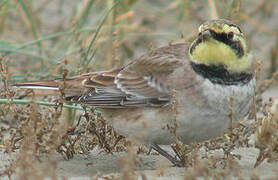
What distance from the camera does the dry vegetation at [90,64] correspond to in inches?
134

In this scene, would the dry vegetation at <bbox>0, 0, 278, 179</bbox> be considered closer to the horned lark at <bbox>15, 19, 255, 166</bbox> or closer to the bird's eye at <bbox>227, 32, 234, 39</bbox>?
the horned lark at <bbox>15, 19, 255, 166</bbox>

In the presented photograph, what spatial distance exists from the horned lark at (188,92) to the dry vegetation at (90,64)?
0.38ft

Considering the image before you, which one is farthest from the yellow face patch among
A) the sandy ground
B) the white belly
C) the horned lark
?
the sandy ground

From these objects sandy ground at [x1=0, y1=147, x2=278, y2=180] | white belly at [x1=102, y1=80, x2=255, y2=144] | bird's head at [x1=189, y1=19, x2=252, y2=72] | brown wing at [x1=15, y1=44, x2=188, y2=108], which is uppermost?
bird's head at [x1=189, y1=19, x2=252, y2=72]

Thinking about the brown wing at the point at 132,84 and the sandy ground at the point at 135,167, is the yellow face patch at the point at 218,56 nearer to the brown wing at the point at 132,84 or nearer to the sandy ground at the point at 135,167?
the brown wing at the point at 132,84

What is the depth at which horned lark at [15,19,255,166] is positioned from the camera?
145 inches

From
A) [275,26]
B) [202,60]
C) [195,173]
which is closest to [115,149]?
[202,60]

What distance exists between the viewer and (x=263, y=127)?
349cm

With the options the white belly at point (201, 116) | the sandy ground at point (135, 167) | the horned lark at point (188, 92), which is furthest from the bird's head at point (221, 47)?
the sandy ground at point (135, 167)

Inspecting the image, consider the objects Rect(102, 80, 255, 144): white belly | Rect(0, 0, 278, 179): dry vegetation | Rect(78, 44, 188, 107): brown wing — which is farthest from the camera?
Rect(78, 44, 188, 107): brown wing

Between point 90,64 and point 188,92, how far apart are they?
7.43 feet

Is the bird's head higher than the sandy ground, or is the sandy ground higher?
the bird's head

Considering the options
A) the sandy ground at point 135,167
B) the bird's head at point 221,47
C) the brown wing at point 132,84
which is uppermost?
the bird's head at point 221,47

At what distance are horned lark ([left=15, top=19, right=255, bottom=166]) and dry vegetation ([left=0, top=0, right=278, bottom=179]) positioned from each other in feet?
0.38
